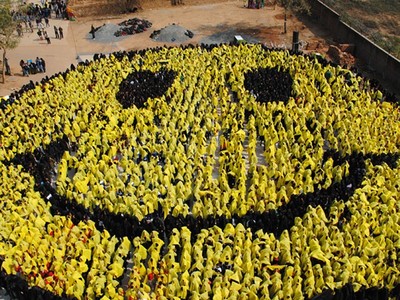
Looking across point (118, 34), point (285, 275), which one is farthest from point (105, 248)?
point (118, 34)

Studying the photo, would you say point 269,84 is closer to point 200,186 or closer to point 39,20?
point 200,186

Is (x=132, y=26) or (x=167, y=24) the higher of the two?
(x=132, y=26)

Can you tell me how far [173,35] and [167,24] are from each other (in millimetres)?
4430

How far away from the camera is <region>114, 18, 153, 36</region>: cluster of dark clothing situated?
34.0m

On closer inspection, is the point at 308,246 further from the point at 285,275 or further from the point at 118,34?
the point at 118,34

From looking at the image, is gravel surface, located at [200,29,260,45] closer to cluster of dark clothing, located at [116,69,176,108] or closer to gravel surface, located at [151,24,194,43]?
gravel surface, located at [151,24,194,43]

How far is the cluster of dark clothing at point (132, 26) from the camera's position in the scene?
34031mm

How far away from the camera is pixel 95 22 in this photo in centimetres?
3781

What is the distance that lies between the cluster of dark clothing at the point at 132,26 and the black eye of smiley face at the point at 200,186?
12.8 meters

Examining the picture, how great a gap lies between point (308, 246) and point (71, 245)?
19.5 feet

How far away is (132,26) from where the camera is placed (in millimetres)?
34531

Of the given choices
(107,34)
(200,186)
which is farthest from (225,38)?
(200,186)

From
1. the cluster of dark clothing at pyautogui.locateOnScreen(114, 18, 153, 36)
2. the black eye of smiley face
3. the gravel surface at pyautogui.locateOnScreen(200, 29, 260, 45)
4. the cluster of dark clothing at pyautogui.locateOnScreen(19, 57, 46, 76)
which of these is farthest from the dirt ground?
the black eye of smiley face

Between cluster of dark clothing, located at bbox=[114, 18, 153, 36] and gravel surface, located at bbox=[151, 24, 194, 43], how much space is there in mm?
2248
